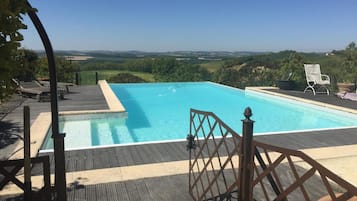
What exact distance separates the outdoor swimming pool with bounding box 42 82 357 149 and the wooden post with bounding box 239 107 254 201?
4.10m

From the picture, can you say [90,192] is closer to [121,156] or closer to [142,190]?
[142,190]

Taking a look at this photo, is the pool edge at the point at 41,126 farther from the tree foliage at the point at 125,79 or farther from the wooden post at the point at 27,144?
the tree foliage at the point at 125,79

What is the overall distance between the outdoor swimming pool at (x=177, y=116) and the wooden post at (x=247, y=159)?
13.4ft

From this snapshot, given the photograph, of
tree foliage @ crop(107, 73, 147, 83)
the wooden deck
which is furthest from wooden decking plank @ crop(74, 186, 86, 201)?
tree foliage @ crop(107, 73, 147, 83)

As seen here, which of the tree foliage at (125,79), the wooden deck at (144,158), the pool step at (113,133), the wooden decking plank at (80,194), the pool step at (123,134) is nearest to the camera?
the wooden decking plank at (80,194)

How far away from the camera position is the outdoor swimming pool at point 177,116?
6.62m

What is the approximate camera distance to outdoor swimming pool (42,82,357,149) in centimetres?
662

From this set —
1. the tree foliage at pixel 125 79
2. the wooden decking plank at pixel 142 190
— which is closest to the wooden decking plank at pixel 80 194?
the wooden decking plank at pixel 142 190

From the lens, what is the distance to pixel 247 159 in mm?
1924

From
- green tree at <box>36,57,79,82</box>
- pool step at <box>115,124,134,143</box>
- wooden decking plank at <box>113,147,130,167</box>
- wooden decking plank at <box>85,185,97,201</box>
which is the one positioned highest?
green tree at <box>36,57,79,82</box>

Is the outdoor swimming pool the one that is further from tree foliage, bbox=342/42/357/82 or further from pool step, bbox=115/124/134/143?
tree foliage, bbox=342/42/357/82

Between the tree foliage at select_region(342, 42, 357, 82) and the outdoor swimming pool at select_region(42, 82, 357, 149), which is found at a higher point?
the tree foliage at select_region(342, 42, 357, 82)

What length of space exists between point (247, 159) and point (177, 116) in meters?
7.34

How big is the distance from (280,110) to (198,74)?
762 cm
